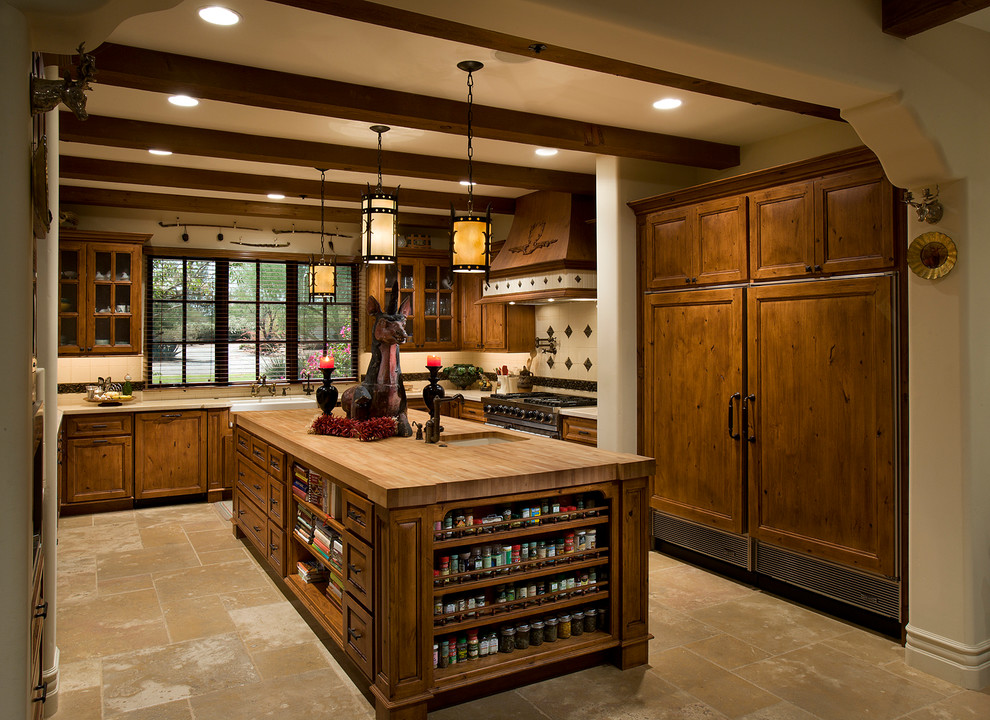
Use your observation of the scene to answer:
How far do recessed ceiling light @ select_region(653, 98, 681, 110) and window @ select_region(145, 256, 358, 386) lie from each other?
4.59m

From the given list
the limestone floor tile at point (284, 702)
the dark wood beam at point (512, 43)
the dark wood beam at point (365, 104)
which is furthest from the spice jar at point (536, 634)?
the dark wood beam at point (365, 104)

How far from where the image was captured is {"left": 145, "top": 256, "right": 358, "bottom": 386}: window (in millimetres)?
7027

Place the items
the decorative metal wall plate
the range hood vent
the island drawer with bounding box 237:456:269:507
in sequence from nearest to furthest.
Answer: the decorative metal wall plate
the island drawer with bounding box 237:456:269:507
the range hood vent

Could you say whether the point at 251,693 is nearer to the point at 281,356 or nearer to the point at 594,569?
the point at 594,569

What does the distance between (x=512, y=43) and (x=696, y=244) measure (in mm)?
2115

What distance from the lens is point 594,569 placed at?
3236mm

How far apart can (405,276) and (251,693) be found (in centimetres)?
542

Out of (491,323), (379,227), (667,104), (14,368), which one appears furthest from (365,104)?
(491,323)

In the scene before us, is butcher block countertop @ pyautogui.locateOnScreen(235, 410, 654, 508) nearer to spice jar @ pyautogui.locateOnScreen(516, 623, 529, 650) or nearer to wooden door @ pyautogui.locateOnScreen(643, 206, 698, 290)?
spice jar @ pyautogui.locateOnScreen(516, 623, 529, 650)

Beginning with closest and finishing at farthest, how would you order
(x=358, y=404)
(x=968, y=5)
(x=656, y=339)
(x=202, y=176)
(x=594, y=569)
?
(x=968, y=5)
(x=594, y=569)
(x=358, y=404)
(x=656, y=339)
(x=202, y=176)

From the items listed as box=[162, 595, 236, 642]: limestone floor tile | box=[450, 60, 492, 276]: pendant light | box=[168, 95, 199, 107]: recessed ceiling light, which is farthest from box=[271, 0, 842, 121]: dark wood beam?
box=[162, 595, 236, 642]: limestone floor tile

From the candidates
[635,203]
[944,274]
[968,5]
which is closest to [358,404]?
[635,203]

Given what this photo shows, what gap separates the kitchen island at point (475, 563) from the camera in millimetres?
2703

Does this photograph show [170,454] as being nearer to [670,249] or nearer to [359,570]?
[359,570]
